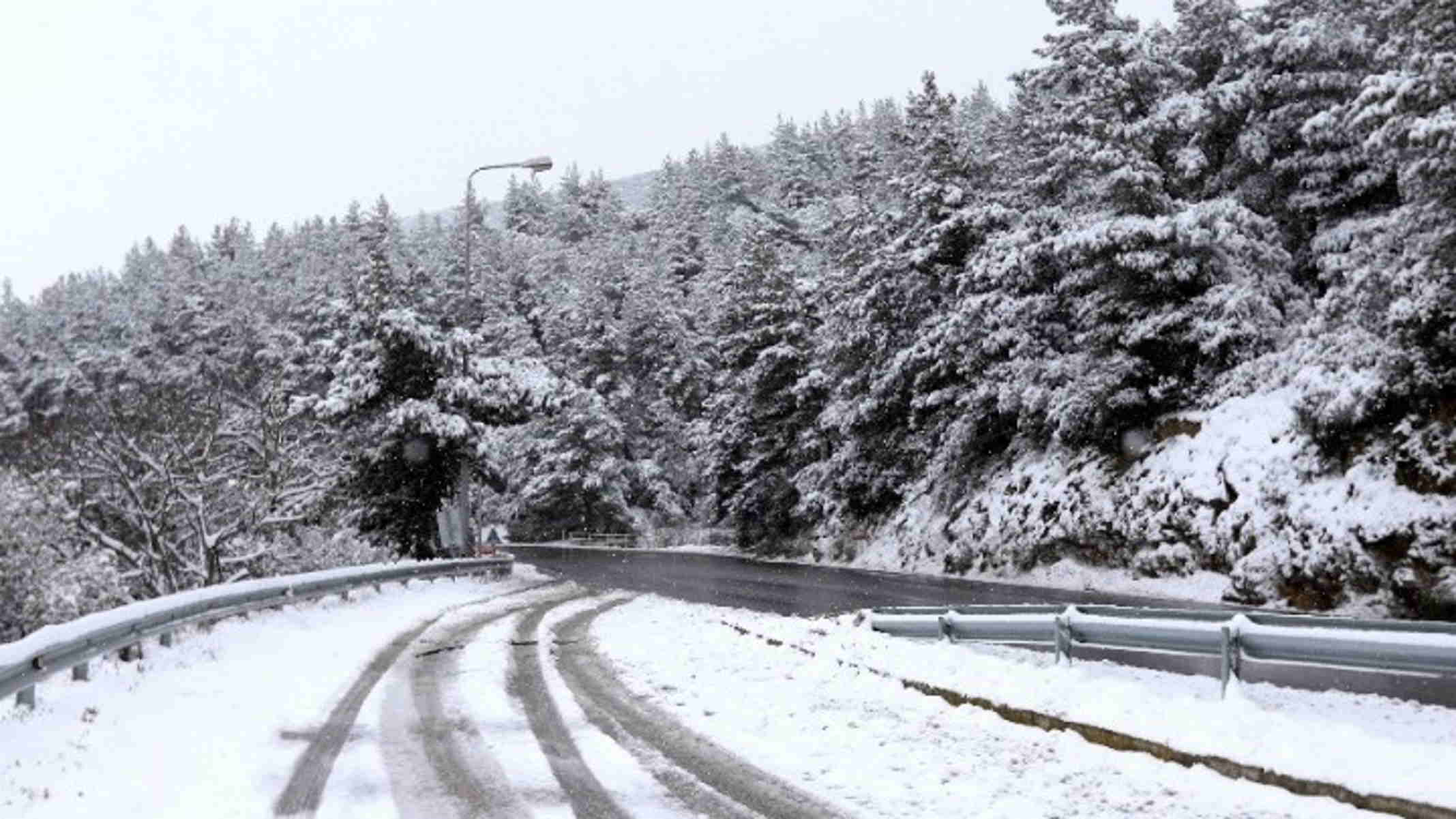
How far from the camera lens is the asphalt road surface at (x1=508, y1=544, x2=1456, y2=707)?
9.66m

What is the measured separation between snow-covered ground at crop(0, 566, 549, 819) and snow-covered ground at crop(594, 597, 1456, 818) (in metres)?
3.39

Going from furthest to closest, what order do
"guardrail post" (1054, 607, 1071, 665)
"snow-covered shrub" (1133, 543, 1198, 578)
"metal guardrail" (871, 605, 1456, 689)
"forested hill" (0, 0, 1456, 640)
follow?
"snow-covered shrub" (1133, 543, 1198, 578) → "forested hill" (0, 0, 1456, 640) → "guardrail post" (1054, 607, 1071, 665) → "metal guardrail" (871, 605, 1456, 689)

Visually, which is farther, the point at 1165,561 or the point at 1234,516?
the point at 1165,561

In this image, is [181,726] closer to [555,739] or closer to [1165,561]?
[555,739]

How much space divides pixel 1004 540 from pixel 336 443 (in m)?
21.6

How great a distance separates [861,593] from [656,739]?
694 inches

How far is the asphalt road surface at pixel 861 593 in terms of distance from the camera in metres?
9.66

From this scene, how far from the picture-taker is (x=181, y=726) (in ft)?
29.8

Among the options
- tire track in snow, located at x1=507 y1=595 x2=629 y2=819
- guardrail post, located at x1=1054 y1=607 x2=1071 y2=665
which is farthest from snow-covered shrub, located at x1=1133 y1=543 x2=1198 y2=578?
tire track in snow, located at x1=507 y1=595 x2=629 y2=819

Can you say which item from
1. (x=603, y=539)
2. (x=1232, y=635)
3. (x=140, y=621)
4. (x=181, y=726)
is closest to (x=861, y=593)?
(x=140, y=621)

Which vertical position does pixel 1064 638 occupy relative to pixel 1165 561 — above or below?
above

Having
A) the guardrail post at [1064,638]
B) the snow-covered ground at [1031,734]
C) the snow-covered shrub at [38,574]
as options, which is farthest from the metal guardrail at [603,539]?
the guardrail post at [1064,638]

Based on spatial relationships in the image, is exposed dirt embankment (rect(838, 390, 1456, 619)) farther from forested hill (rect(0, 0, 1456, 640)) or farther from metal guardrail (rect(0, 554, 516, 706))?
metal guardrail (rect(0, 554, 516, 706))

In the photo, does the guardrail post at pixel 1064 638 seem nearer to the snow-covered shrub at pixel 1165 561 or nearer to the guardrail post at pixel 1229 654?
the guardrail post at pixel 1229 654
